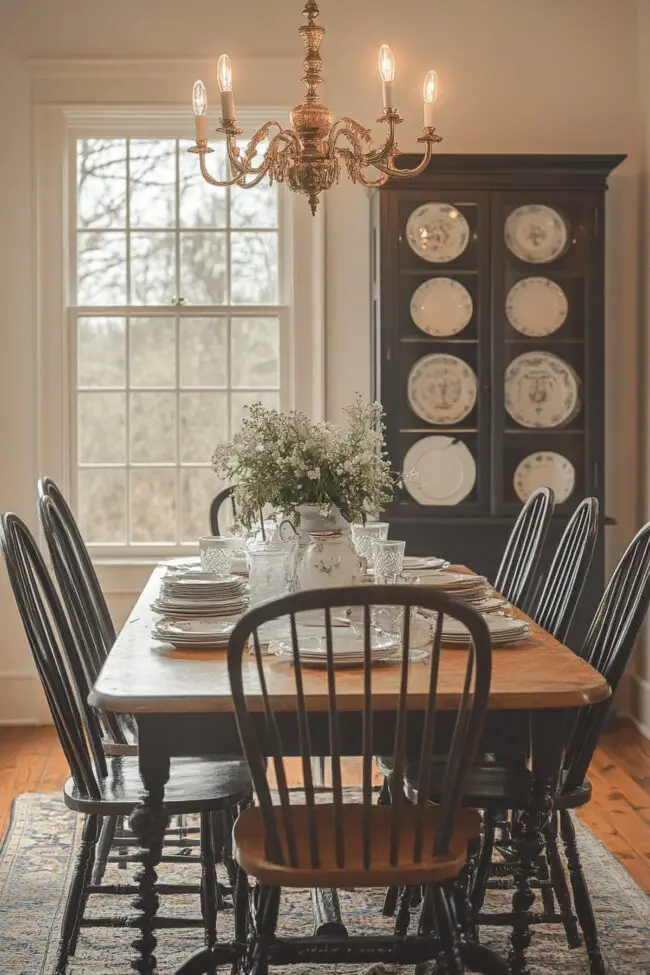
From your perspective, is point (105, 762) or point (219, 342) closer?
point (105, 762)

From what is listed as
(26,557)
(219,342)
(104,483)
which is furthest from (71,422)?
(26,557)

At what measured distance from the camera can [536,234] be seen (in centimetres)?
461

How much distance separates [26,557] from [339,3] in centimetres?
319

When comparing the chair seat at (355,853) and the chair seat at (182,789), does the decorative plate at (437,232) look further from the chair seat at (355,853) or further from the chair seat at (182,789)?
the chair seat at (355,853)

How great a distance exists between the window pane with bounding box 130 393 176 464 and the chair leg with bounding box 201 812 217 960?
2.57m

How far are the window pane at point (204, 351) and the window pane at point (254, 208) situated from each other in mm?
442

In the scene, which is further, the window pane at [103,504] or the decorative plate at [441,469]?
the window pane at [103,504]

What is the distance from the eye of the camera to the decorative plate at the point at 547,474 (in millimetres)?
4641

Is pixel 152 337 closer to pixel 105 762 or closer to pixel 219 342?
pixel 219 342

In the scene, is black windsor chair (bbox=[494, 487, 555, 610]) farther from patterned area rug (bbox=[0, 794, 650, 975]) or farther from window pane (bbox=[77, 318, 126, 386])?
window pane (bbox=[77, 318, 126, 386])

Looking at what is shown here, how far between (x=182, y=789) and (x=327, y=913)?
518 mm

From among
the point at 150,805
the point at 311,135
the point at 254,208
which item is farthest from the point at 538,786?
the point at 254,208

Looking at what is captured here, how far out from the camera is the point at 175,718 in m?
2.11

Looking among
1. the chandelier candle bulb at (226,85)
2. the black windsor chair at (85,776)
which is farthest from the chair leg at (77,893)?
the chandelier candle bulb at (226,85)
